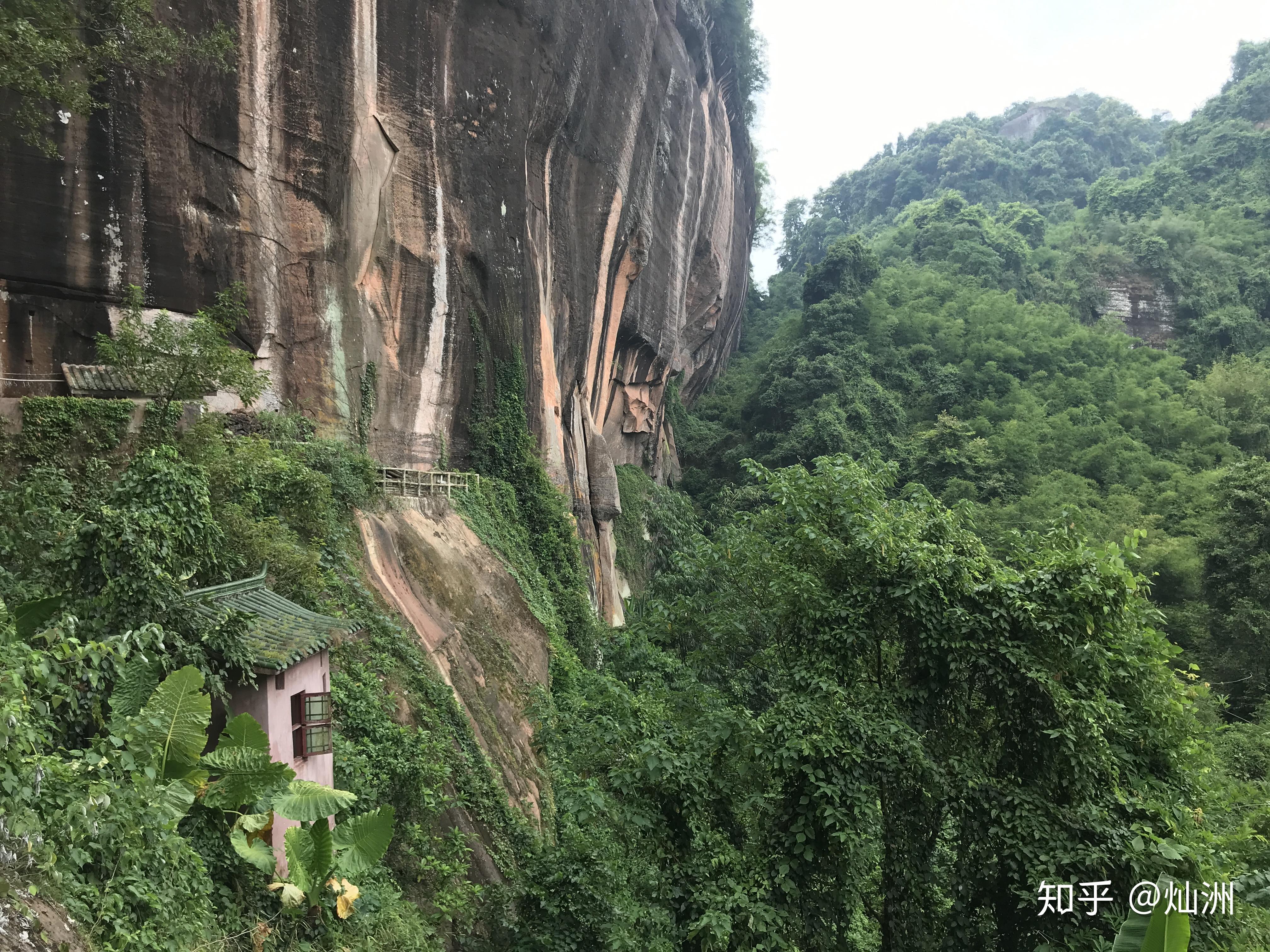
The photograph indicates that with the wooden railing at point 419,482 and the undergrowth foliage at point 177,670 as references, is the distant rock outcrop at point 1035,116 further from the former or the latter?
the undergrowth foliage at point 177,670

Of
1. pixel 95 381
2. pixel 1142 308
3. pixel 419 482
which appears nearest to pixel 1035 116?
pixel 1142 308

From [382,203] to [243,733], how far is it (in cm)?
960

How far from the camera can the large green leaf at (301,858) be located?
4859 mm

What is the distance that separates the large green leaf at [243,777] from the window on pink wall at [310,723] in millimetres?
990

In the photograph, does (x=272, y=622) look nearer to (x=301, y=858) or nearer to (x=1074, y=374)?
(x=301, y=858)

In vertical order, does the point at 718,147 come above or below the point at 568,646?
above

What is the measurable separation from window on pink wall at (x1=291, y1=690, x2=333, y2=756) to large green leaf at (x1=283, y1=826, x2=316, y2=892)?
1.25 m

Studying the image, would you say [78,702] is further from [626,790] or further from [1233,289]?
[1233,289]

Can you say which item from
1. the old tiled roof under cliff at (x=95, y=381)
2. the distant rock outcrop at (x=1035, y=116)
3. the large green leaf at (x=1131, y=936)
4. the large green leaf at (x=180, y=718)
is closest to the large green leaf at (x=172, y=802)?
the large green leaf at (x=180, y=718)

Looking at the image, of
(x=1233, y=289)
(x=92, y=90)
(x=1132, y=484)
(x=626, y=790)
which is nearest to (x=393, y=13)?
(x=92, y=90)

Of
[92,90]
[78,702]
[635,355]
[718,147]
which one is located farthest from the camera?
[718,147]

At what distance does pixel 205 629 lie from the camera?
536cm

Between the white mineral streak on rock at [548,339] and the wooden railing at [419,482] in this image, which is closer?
the wooden railing at [419,482]

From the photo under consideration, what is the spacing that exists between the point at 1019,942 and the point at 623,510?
59.4ft
